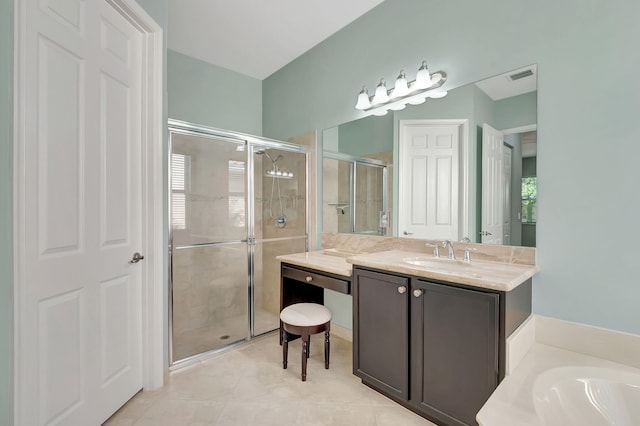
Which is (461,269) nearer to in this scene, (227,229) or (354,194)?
(354,194)

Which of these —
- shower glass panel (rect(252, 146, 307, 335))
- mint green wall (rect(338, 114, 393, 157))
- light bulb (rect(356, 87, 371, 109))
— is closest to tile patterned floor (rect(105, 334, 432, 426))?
shower glass panel (rect(252, 146, 307, 335))

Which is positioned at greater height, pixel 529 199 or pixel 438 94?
pixel 438 94

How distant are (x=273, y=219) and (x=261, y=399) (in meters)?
1.56

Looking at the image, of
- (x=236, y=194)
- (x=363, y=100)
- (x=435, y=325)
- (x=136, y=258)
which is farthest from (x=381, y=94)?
(x=136, y=258)

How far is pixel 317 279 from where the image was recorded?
224cm

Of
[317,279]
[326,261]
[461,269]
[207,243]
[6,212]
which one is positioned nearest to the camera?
[6,212]

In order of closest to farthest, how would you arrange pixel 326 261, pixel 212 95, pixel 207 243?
pixel 326 261
pixel 207 243
pixel 212 95

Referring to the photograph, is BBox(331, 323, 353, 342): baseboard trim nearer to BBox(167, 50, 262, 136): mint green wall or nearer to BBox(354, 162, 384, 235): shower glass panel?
BBox(354, 162, 384, 235): shower glass panel

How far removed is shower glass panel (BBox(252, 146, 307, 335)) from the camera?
2.80m

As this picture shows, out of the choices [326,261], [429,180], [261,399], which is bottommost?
[261,399]

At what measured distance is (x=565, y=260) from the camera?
5.12 feet

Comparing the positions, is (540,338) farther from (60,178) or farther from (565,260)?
(60,178)

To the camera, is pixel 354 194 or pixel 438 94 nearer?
pixel 438 94

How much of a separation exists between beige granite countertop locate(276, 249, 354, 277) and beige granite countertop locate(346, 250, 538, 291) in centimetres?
19
